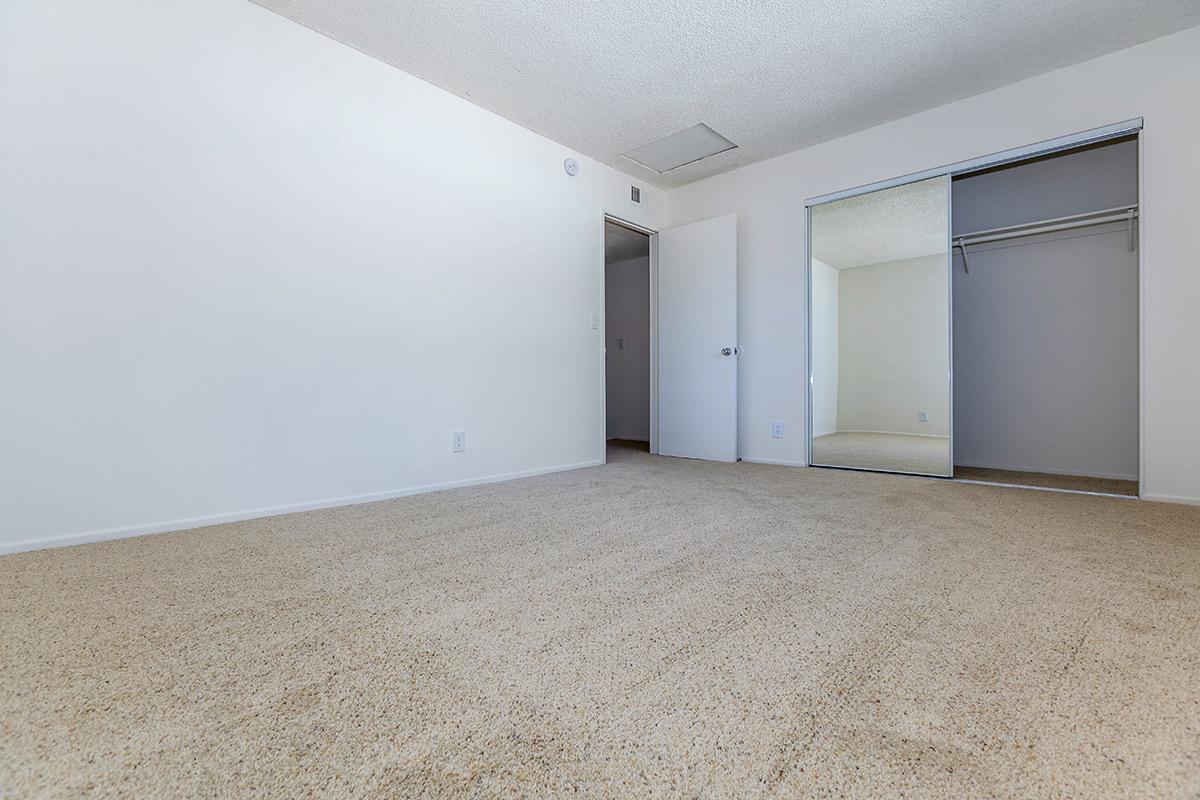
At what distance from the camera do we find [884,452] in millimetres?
3645

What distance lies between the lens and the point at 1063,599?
1.38 metres

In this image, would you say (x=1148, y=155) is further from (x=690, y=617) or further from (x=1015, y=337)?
(x=690, y=617)

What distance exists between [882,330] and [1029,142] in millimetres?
1301

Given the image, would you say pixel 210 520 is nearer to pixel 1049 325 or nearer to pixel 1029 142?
pixel 1029 142

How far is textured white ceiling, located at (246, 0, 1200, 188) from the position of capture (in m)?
2.37

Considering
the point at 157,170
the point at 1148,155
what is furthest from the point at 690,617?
the point at 1148,155

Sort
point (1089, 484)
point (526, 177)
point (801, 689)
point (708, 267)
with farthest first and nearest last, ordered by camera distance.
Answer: point (708, 267), point (526, 177), point (1089, 484), point (801, 689)

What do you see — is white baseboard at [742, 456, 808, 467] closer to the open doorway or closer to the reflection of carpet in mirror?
the reflection of carpet in mirror

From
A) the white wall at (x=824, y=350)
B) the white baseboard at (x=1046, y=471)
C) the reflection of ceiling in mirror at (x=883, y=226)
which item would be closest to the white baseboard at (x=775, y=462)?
the white wall at (x=824, y=350)

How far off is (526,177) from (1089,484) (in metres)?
4.05

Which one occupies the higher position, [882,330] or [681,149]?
[681,149]

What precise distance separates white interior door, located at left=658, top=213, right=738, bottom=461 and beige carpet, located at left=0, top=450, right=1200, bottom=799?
7.18ft

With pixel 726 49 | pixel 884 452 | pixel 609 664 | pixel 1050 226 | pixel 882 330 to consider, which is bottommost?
pixel 609 664

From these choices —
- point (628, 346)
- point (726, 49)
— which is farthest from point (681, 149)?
point (628, 346)
